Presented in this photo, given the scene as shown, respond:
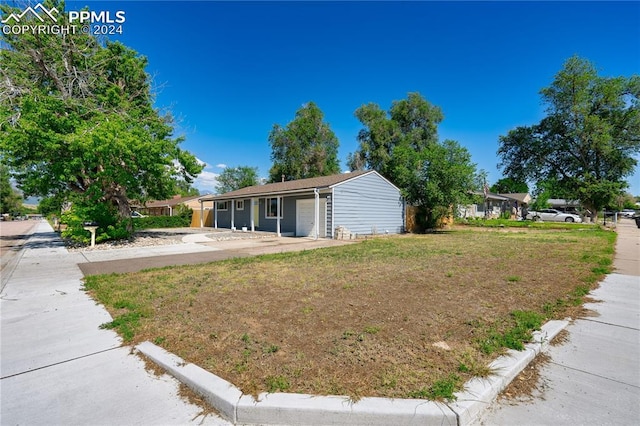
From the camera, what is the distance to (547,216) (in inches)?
1316

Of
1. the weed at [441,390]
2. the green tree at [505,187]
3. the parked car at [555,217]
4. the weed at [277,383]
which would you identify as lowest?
the weed at [277,383]

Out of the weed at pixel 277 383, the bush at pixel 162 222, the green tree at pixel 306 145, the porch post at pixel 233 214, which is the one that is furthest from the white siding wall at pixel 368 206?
the bush at pixel 162 222

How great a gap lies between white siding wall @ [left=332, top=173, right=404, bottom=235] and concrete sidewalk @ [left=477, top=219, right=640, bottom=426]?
11.4m

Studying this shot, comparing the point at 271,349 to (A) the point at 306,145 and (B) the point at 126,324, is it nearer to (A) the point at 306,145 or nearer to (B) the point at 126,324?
(B) the point at 126,324

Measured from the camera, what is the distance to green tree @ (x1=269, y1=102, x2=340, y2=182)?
3272cm

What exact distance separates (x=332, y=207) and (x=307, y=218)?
2329mm

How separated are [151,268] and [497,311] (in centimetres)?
750

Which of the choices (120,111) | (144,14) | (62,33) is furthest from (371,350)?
(62,33)

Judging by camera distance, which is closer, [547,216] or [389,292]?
[389,292]

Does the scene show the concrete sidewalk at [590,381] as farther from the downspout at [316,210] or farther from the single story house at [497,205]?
the single story house at [497,205]

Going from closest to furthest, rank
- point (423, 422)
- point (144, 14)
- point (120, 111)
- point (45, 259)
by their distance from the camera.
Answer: point (423, 422) → point (45, 259) → point (144, 14) → point (120, 111)

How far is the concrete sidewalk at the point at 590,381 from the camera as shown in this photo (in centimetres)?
211

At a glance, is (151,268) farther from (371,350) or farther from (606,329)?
(606,329)

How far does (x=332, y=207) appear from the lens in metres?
14.7
